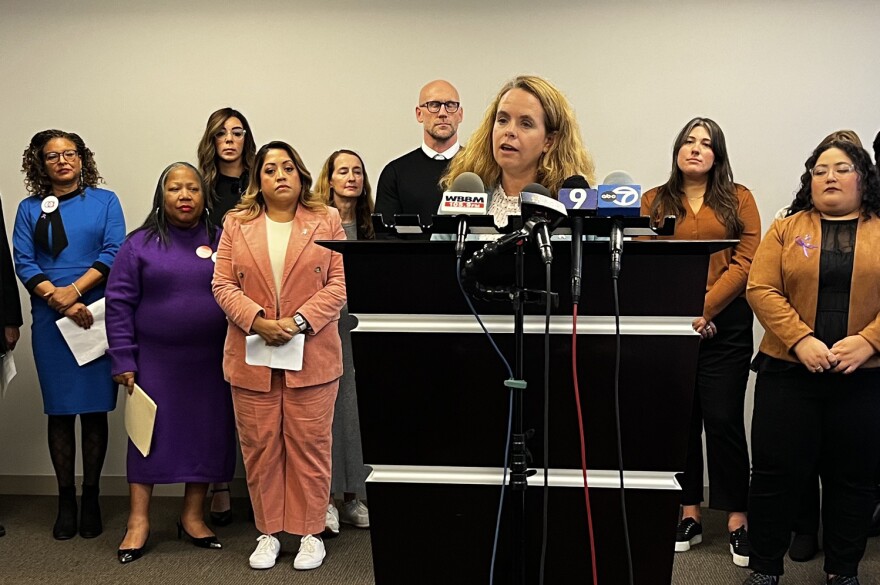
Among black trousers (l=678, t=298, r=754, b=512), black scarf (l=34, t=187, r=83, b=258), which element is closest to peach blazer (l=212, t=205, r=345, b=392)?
black scarf (l=34, t=187, r=83, b=258)

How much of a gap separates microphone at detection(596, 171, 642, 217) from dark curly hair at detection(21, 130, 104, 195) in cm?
→ 334

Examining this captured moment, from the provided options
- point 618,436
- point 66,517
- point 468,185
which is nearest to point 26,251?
point 66,517

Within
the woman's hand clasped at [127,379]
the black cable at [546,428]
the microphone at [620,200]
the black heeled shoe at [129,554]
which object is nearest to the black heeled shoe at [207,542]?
the black heeled shoe at [129,554]

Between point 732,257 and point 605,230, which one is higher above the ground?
point 605,230

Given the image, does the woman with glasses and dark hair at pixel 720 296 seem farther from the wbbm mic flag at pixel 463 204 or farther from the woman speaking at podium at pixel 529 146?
the wbbm mic flag at pixel 463 204

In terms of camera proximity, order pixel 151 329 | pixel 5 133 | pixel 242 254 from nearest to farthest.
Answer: pixel 242 254
pixel 151 329
pixel 5 133

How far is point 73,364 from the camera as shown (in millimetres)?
4125

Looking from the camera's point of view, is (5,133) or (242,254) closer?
(242,254)

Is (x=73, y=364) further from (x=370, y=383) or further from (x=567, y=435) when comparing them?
(x=567, y=435)

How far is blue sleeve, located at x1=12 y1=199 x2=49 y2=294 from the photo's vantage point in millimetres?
4129

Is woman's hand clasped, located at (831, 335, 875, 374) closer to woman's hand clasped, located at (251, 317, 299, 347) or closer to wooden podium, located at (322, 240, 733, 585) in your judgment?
wooden podium, located at (322, 240, 733, 585)

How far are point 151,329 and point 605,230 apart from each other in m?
2.69

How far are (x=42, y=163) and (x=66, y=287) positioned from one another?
62cm

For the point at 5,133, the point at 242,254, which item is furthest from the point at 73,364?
the point at 5,133
